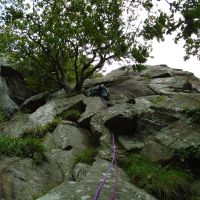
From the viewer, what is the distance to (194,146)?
31.7 feet

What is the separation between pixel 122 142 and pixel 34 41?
33.2ft

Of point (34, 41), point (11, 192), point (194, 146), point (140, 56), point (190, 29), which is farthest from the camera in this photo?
point (34, 41)

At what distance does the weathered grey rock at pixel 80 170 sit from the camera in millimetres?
8992

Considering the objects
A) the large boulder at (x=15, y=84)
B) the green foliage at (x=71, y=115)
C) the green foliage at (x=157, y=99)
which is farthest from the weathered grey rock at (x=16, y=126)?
the green foliage at (x=157, y=99)

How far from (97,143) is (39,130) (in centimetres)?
276

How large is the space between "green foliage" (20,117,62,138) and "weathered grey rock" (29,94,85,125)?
4.76 feet

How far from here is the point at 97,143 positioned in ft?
40.7

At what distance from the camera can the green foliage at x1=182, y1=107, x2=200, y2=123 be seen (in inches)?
441

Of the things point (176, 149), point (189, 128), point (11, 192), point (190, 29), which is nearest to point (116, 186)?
point (11, 192)

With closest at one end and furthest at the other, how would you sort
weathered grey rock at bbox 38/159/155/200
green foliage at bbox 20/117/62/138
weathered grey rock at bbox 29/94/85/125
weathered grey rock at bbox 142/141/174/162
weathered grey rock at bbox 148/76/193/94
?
weathered grey rock at bbox 38/159/155/200, weathered grey rock at bbox 142/141/174/162, green foliage at bbox 20/117/62/138, weathered grey rock at bbox 29/94/85/125, weathered grey rock at bbox 148/76/193/94

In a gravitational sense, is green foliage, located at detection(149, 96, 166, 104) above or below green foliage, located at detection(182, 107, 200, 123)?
above

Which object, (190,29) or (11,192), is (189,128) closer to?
(190,29)

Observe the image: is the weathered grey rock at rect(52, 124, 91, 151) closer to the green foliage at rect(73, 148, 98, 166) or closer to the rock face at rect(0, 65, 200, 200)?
the rock face at rect(0, 65, 200, 200)

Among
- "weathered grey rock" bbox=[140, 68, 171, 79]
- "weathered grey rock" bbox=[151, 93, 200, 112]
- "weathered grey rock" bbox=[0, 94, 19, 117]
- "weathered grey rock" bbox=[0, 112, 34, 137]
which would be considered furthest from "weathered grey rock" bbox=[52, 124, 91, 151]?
"weathered grey rock" bbox=[140, 68, 171, 79]
